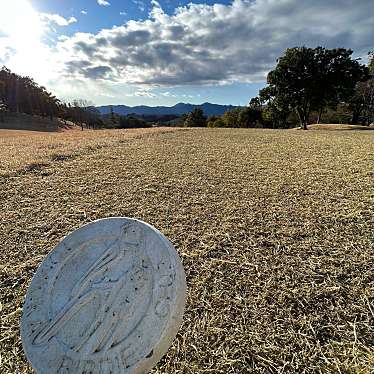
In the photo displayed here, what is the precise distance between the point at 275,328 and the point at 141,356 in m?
1.15

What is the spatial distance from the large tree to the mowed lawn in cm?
2167

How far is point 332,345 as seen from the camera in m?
1.92

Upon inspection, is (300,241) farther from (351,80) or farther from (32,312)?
(351,80)

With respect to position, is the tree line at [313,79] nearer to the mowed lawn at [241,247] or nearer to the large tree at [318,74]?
the large tree at [318,74]

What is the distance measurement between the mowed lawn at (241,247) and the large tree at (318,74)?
71.1 feet

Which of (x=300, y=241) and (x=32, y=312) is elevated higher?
(x=32, y=312)

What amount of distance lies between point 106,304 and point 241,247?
1.98m

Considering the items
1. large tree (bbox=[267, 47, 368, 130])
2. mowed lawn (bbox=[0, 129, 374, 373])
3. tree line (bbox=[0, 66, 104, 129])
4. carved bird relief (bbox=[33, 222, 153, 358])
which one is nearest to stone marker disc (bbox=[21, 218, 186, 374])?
carved bird relief (bbox=[33, 222, 153, 358])

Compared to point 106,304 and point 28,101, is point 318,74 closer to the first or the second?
point 106,304

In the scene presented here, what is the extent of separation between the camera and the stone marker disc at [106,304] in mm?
1440

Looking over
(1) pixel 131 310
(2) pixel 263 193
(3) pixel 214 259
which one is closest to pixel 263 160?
(2) pixel 263 193

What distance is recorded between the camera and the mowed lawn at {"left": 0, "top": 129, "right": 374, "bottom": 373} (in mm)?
1915

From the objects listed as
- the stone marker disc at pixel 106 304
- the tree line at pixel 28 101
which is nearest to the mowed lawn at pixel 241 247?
the stone marker disc at pixel 106 304

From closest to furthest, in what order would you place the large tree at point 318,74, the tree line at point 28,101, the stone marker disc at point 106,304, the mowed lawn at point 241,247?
the stone marker disc at point 106,304
the mowed lawn at point 241,247
the large tree at point 318,74
the tree line at point 28,101
